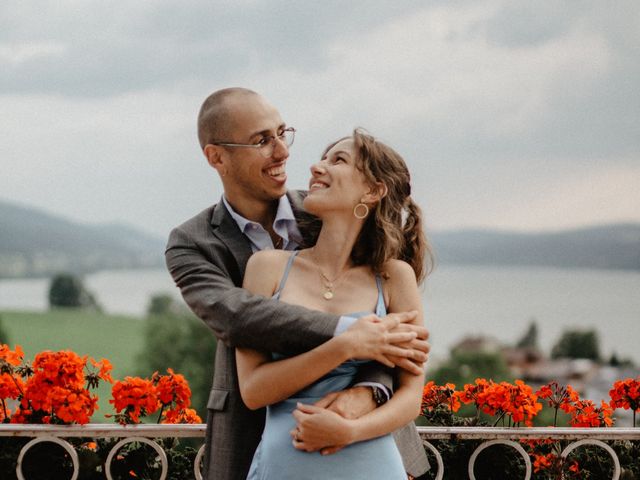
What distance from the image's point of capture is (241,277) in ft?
8.91

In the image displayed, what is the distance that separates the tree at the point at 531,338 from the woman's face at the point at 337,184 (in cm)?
6952

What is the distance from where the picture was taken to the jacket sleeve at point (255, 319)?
2.25m

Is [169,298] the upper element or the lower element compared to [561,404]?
upper

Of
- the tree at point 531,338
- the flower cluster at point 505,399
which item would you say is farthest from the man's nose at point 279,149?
the tree at point 531,338

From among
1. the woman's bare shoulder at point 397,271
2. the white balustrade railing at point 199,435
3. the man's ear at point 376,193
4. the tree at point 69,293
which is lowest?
the white balustrade railing at point 199,435

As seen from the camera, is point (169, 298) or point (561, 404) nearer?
point (561, 404)

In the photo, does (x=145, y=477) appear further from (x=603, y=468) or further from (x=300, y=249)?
(x=603, y=468)

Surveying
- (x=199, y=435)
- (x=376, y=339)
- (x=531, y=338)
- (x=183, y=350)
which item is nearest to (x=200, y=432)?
(x=199, y=435)

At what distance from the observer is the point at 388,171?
2.52 metres

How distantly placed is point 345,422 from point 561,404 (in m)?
1.71

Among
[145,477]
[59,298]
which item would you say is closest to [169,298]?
[59,298]

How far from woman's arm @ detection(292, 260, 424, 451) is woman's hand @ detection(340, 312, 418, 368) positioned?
0.11m

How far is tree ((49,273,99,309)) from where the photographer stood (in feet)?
259

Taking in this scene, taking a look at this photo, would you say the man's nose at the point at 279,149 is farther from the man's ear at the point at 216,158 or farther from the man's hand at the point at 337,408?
the man's hand at the point at 337,408
